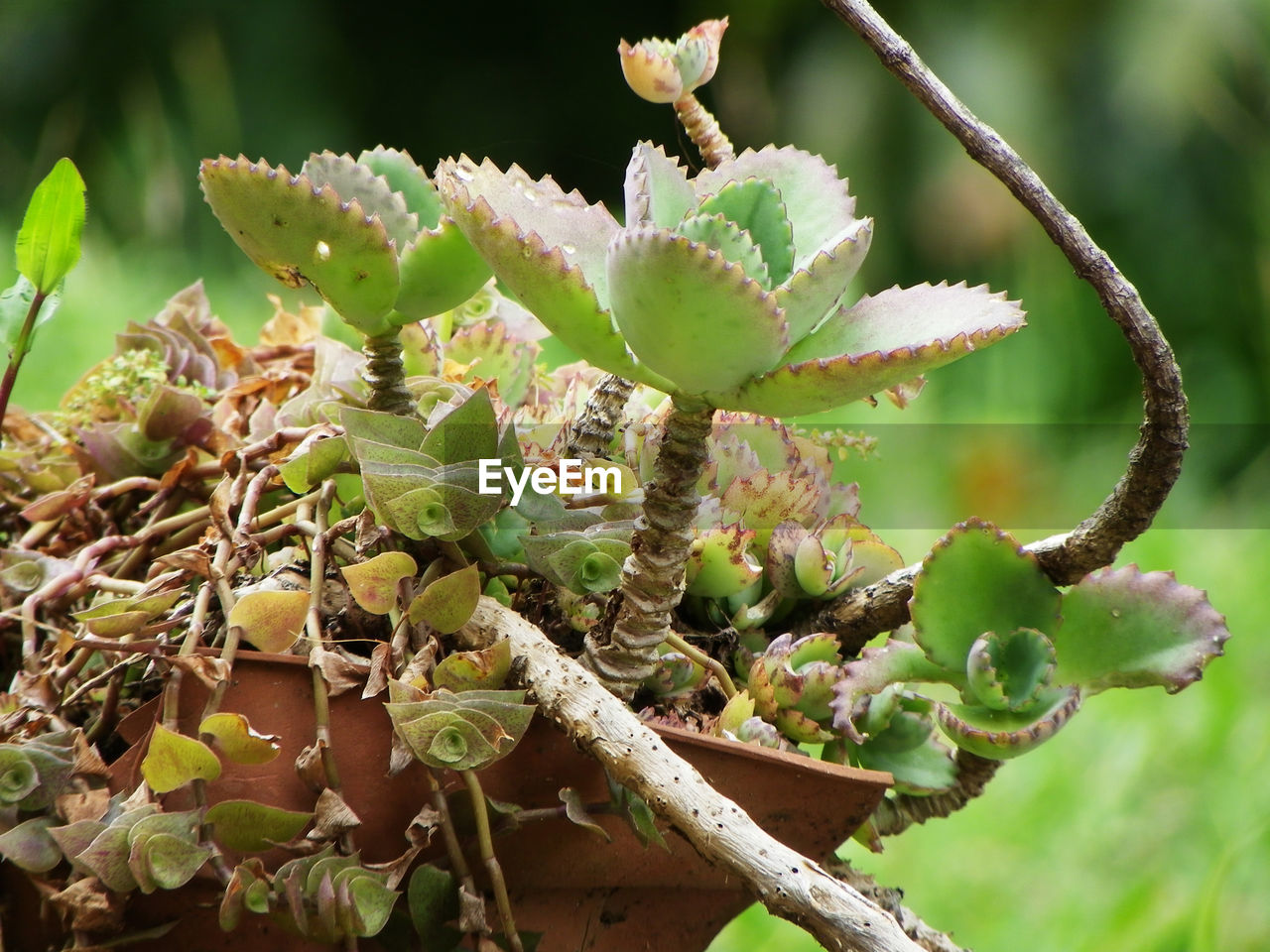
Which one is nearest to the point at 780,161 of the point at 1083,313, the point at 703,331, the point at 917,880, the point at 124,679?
the point at 703,331

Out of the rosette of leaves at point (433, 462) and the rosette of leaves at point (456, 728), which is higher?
the rosette of leaves at point (433, 462)

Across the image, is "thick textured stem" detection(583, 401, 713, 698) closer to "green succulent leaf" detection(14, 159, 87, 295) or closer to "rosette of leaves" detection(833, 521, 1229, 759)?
"rosette of leaves" detection(833, 521, 1229, 759)

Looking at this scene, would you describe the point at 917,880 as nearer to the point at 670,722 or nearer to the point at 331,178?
the point at 670,722

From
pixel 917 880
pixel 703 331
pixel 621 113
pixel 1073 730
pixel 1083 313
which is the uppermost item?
pixel 621 113

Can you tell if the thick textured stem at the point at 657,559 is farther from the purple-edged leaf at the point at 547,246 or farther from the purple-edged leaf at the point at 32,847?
the purple-edged leaf at the point at 32,847

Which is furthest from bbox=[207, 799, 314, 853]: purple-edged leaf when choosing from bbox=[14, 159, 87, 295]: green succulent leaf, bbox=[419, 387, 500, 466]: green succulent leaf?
bbox=[14, 159, 87, 295]: green succulent leaf

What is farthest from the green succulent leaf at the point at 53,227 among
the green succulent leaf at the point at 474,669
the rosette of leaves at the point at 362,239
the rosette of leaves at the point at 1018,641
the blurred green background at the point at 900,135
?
the blurred green background at the point at 900,135
